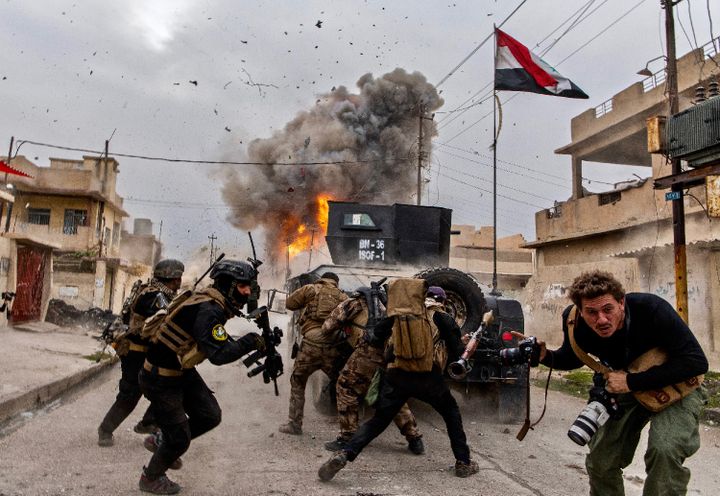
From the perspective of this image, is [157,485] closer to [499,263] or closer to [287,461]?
[287,461]

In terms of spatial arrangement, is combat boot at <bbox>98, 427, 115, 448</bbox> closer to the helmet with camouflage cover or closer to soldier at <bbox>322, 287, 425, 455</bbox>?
soldier at <bbox>322, 287, 425, 455</bbox>

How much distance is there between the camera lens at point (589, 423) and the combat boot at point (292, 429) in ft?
11.2

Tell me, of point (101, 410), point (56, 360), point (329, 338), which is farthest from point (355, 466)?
point (56, 360)

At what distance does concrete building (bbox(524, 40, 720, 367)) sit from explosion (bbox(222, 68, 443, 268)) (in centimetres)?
791

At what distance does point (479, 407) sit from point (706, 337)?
8309 mm

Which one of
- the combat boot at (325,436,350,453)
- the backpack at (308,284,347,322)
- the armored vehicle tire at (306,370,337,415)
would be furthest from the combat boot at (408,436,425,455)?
the backpack at (308,284,347,322)

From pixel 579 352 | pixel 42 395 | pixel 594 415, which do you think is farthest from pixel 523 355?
pixel 42 395

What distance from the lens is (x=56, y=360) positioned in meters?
10.1

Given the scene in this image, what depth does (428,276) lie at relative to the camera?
638 centimetres

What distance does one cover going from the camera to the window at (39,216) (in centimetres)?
2955

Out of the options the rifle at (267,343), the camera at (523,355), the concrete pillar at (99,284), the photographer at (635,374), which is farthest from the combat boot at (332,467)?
the concrete pillar at (99,284)

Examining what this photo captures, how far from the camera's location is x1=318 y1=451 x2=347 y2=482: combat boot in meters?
4.04

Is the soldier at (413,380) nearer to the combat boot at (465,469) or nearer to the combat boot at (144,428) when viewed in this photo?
the combat boot at (465,469)

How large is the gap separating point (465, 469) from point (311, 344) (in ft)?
6.92
